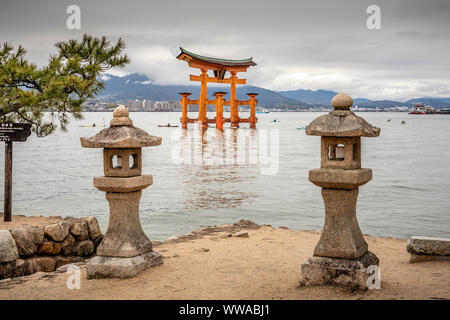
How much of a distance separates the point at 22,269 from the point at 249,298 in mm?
4045

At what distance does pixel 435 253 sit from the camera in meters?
6.62

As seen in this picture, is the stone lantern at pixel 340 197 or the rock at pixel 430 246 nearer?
the stone lantern at pixel 340 197

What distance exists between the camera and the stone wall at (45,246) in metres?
7.27

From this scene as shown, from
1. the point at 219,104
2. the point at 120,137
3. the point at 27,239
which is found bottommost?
the point at 27,239

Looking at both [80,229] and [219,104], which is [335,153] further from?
[219,104]

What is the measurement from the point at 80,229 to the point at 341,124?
17.3 feet

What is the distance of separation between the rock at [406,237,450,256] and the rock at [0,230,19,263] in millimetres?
5777

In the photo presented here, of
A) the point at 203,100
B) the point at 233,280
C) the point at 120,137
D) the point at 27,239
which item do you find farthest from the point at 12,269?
the point at 203,100

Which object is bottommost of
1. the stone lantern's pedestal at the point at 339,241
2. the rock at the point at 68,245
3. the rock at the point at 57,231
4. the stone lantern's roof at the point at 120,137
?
the rock at the point at 68,245

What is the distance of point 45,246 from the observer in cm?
797

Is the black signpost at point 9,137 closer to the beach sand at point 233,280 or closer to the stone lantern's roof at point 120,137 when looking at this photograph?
the beach sand at point 233,280

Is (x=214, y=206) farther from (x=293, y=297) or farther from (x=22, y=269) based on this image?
(x=293, y=297)

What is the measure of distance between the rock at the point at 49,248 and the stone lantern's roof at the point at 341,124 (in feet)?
16.2

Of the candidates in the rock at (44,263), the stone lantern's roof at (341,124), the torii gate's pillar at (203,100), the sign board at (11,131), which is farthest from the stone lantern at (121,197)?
the torii gate's pillar at (203,100)
